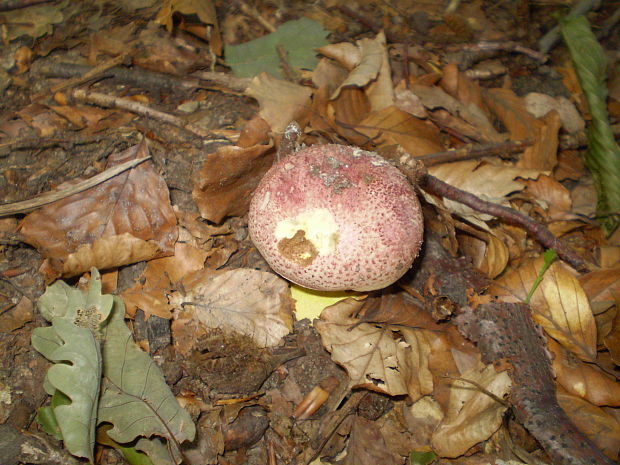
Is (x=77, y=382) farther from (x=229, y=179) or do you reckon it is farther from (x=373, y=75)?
(x=373, y=75)

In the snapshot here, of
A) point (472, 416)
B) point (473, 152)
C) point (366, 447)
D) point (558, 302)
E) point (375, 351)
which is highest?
point (473, 152)

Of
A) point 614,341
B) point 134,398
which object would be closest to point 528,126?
point 614,341

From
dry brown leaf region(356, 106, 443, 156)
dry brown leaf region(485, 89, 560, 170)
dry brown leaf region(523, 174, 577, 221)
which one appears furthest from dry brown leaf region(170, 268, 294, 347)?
dry brown leaf region(485, 89, 560, 170)

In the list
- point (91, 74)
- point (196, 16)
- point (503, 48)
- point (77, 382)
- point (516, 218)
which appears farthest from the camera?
point (503, 48)

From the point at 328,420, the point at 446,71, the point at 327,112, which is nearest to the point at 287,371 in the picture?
the point at 328,420

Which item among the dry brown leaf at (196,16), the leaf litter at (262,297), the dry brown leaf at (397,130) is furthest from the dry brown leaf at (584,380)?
the dry brown leaf at (196,16)

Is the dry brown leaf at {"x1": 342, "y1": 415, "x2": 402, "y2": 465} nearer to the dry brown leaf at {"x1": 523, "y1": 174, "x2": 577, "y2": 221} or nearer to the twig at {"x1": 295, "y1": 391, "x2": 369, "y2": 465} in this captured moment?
the twig at {"x1": 295, "y1": 391, "x2": 369, "y2": 465}
